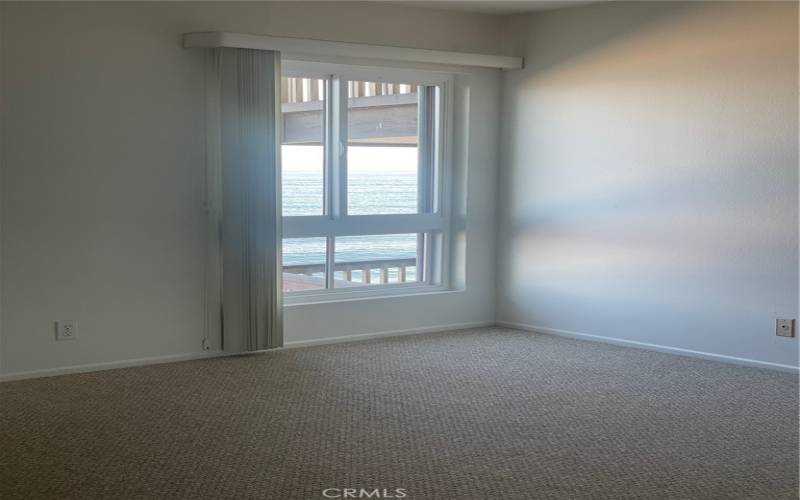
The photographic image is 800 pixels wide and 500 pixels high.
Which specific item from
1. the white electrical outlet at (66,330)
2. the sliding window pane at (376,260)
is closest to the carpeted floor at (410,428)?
the white electrical outlet at (66,330)

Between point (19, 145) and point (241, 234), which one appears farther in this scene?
point (241, 234)

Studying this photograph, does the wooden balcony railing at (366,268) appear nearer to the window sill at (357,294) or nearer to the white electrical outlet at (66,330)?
the window sill at (357,294)

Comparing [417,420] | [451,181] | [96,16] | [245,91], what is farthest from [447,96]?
[417,420]

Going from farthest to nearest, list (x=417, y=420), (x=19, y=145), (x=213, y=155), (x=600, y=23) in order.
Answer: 1. (x=600, y=23)
2. (x=213, y=155)
3. (x=19, y=145)
4. (x=417, y=420)

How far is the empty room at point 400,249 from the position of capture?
395 centimetres

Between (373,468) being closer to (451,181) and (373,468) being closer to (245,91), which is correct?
(245,91)

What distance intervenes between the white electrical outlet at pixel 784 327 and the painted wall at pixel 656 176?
41 millimetres

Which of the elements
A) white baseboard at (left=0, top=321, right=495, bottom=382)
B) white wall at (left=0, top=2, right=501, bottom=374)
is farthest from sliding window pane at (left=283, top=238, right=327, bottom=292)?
white baseboard at (left=0, top=321, right=495, bottom=382)

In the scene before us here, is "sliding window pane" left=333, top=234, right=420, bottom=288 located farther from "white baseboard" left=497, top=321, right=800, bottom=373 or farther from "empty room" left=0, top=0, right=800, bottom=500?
"white baseboard" left=497, top=321, right=800, bottom=373

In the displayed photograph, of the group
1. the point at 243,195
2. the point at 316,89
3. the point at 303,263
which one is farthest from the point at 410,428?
the point at 316,89

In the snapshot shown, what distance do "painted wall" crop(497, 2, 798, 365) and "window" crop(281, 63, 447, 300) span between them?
62 cm

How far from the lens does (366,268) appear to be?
647 cm

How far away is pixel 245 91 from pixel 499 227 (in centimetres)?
Result: 232

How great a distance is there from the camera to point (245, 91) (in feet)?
18.2
